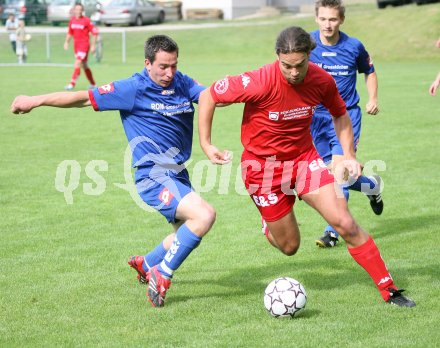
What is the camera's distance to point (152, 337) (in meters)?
5.77

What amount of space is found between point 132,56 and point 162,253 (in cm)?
3264

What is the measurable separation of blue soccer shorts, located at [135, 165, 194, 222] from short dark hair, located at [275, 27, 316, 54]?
141 cm

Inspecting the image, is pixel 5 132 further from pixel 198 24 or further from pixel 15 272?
pixel 198 24

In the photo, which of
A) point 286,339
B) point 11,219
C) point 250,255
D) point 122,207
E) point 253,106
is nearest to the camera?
point 286,339

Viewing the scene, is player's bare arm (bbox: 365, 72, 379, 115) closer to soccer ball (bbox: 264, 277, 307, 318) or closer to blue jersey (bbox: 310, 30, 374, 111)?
blue jersey (bbox: 310, 30, 374, 111)

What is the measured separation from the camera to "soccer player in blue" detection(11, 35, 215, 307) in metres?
6.58

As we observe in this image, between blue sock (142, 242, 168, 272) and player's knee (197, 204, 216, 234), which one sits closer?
player's knee (197, 204, 216, 234)

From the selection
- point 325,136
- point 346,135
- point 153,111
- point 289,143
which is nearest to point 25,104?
point 153,111

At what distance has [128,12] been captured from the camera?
47.0 metres

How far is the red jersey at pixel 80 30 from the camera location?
26.2 m

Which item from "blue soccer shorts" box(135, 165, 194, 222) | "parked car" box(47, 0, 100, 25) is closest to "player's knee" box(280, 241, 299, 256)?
"blue soccer shorts" box(135, 165, 194, 222)

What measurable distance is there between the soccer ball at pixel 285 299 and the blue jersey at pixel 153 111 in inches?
55.2

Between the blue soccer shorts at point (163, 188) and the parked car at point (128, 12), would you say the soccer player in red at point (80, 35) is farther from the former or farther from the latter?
the parked car at point (128, 12)

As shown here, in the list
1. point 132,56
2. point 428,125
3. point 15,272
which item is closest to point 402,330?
point 15,272
